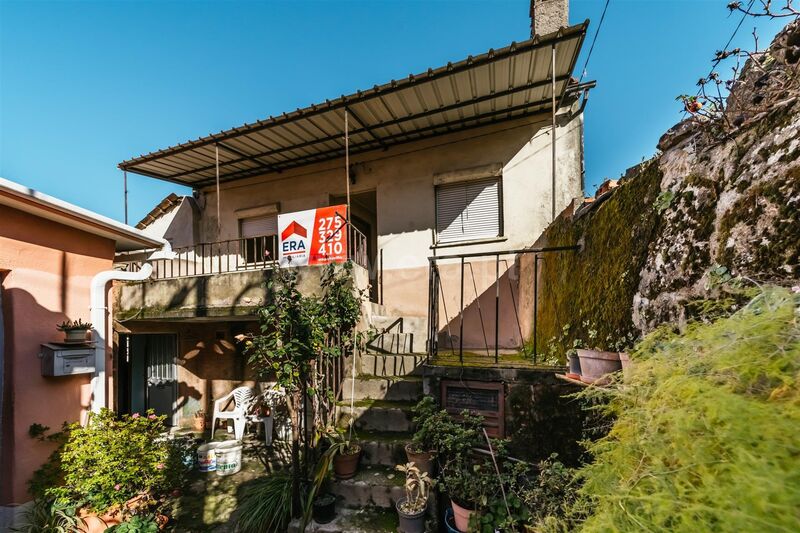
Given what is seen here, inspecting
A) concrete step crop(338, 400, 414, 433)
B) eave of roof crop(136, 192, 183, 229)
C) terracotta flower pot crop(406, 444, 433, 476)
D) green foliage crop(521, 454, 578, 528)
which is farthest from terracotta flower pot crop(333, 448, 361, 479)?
eave of roof crop(136, 192, 183, 229)

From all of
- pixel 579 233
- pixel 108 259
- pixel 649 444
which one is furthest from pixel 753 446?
pixel 108 259

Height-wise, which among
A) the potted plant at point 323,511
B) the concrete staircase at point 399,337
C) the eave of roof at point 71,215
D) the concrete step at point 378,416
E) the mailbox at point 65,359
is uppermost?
the eave of roof at point 71,215

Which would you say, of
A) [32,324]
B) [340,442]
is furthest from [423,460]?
[32,324]

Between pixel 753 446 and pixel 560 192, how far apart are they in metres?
5.97

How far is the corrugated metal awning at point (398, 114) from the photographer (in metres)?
4.53

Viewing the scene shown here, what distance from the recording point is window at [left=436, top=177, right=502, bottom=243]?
6.31 metres

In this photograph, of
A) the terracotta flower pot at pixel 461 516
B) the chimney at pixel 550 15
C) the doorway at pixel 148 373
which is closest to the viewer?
the terracotta flower pot at pixel 461 516

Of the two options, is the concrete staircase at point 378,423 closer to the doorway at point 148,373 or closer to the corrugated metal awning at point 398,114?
the corrugated metal awning at point 398,114

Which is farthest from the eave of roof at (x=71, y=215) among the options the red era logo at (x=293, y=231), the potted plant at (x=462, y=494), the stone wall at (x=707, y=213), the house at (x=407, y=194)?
the stone wall at (x=707, y=213)

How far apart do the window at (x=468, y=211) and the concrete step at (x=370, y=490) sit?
14.7 ft

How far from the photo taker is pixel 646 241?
215cm

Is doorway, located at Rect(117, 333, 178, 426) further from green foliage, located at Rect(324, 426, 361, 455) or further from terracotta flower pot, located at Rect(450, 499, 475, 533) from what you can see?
terracotta flower pot, located at Rect(450, 499, 475, 533)

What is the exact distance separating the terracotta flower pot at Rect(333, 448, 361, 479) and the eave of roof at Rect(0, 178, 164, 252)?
3706 mm

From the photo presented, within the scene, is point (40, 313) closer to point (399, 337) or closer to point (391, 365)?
point (391, 365)
